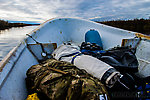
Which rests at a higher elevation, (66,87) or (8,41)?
(66,87)

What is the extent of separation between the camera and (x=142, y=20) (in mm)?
6258

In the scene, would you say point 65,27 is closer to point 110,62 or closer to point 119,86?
point 110,62

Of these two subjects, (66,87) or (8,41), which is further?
(8,41)

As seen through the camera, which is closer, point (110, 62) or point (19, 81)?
point (19, 81)

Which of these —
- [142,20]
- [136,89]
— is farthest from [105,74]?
[142,20]

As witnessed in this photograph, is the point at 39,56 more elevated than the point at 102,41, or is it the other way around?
the point at 102,41

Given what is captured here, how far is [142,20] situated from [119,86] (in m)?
6.97

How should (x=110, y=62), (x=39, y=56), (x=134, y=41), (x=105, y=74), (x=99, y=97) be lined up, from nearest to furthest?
1. (x=99, y=97)
2. (x=105, y=74)
3. (x=110, y=62)
4. (x=39, y=56)
5. (x=134, y=41)

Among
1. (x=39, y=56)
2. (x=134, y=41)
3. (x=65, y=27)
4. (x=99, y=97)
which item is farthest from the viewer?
(x=65, y=27)

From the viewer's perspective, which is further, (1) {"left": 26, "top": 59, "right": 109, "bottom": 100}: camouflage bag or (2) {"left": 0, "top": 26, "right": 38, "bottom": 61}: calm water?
(2) {"left": 0, "top": 26, "right": 38, "bottom": 61}: calm water

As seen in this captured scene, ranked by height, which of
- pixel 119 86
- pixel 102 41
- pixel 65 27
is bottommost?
pixel 119 86

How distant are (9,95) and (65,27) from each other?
245 centimetres

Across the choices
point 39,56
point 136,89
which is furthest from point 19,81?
point 136,89

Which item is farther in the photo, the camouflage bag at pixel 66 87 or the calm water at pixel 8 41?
the calm water at pixel 8 41
